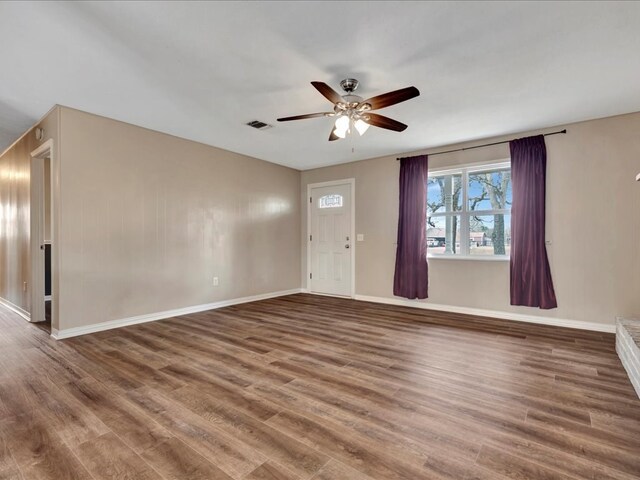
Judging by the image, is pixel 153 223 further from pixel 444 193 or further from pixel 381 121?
pixel 444 193

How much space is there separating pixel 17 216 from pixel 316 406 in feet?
17.8

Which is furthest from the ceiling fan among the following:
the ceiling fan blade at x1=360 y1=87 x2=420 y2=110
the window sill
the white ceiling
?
the window sill

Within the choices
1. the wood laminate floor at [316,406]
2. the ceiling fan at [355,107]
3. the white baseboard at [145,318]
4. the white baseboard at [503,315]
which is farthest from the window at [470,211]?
the white baseboard at [145,318]

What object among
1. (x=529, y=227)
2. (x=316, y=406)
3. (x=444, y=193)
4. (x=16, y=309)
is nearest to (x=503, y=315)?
(x=529, y=227)

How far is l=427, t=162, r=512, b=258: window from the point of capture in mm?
4688

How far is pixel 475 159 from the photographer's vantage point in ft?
15.8

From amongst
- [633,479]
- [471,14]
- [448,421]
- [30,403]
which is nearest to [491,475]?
[448,421]

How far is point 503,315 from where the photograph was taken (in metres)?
4.57

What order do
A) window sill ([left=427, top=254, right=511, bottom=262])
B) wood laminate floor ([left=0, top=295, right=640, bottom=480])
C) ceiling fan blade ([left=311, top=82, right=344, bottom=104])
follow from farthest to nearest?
window sill ([left=427, top=254, right=511, bottom=262]) < ceiling fan blade ([left=311, top=82, right=344, bottom=104]) < wood laminate floor ([left=0, top=295, right=640, bottom=480])

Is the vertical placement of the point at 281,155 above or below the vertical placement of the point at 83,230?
above

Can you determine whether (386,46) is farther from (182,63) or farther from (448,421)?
(448,421)

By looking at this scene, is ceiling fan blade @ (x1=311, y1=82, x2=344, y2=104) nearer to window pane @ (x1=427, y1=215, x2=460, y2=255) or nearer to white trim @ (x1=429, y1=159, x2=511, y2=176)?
white trim @ (x1=429, y1=159, x2=511, y2=176)

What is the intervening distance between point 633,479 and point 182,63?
155 inches

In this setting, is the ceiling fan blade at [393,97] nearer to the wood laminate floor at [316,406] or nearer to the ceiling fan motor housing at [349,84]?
the ceiling fan motor housing at [349,84]
